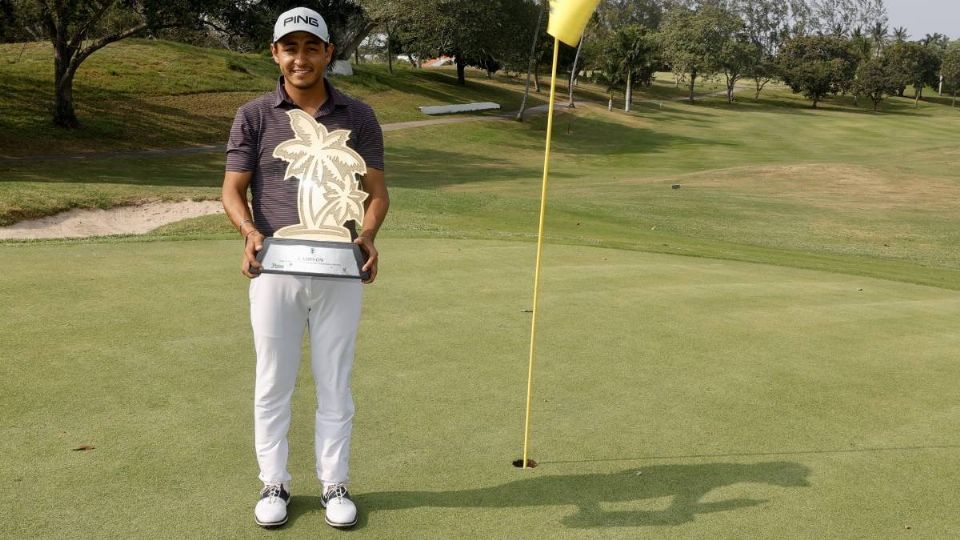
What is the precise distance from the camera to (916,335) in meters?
7.93

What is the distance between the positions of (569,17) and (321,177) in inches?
63.0

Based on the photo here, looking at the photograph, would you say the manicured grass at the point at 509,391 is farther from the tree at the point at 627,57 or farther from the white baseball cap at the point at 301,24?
the tree at the point at 627,57

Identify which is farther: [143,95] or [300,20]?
[143,95]

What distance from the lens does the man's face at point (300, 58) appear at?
155 inches

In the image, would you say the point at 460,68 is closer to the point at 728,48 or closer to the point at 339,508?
the point at 728,48

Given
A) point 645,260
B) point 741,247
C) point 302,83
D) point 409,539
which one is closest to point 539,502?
point 409,539

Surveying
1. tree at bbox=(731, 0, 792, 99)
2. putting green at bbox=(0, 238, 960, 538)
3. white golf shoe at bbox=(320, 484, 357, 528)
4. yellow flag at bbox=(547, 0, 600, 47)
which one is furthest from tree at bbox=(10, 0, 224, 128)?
tree at bbox=(731, 0, 792, 99)

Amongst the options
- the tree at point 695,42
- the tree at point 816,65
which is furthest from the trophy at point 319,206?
the tree at point 816,65

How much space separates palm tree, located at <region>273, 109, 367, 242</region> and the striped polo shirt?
4cm

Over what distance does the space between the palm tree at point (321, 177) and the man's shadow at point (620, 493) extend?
1379 millimetres

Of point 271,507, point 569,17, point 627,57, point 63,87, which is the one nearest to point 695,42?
point 627,57

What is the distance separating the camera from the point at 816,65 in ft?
303

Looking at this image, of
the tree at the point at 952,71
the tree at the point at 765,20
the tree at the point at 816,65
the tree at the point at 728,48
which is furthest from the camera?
the tree at the point at 765,20

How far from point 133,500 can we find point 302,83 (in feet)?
6.97
